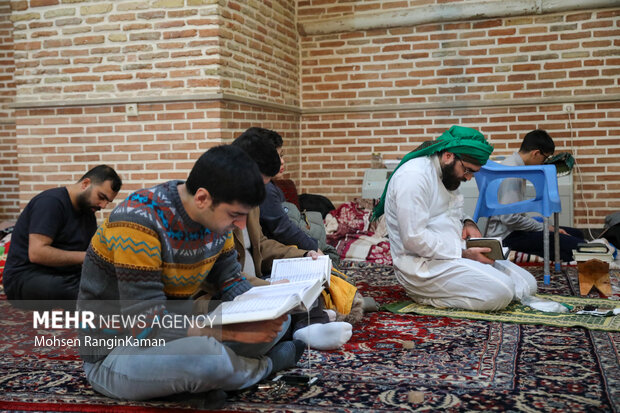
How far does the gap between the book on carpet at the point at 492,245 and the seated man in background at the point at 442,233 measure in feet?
0.11

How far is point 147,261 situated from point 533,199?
3.61 metres

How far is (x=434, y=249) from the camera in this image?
379cm

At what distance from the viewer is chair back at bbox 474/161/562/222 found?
4.74 meters

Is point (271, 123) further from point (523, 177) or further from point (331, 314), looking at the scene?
point (331, 314)

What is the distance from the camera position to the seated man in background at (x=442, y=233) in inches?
148

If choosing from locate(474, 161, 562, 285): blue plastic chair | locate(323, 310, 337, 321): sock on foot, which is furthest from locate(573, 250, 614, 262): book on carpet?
locate(323, 310, 337, 321): sock on foot

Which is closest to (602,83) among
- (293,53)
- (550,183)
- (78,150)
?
(550,183)

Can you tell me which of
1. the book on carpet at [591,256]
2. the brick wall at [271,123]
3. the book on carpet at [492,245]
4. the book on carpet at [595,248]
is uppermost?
the brick wall at [271,123]

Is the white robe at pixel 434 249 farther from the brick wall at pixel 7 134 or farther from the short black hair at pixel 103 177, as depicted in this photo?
the brick wall at pixel 7 134

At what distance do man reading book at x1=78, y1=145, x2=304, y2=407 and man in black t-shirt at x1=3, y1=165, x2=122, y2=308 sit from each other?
1.61 meters

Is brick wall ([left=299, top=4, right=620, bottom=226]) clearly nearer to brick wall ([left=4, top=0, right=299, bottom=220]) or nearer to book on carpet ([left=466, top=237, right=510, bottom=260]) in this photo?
brick wall ([left=4, top=0, right=299, bottom=220])

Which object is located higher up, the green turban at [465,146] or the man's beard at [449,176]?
the green turban at [465,146]

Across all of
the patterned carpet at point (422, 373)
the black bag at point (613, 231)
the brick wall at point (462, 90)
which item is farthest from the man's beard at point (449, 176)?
the brick wall at point (462, 90)

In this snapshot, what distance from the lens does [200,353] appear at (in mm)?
2156
